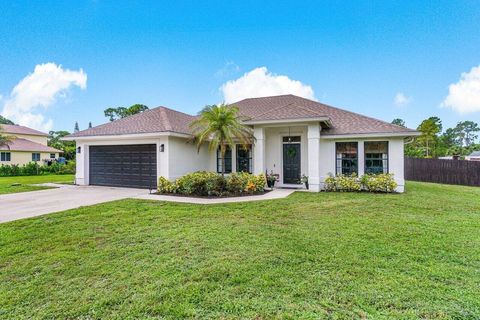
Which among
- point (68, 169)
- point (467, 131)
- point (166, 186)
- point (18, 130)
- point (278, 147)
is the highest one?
point (467, 131)

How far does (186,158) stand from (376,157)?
31.0 feet

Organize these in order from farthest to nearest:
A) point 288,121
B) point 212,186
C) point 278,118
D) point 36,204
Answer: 1. point 278,118
2. point 288,121
3. point 212,186
4. point 36,204

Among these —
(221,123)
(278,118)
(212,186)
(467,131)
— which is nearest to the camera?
(212,186)

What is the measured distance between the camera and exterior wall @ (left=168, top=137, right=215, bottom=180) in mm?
12508

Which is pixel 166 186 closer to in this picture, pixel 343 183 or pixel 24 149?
pixel 343 183

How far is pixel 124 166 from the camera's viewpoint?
44.9 feet

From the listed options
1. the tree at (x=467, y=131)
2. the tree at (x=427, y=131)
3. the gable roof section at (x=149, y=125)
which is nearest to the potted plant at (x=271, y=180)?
the gable roof section at (x=149, y=125)

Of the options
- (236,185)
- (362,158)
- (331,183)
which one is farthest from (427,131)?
(236,185)

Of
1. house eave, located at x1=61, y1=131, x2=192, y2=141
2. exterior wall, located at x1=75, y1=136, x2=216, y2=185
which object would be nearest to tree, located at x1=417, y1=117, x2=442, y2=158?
exterior wall, located at x1=75, y1=136, x2=216, y2=185

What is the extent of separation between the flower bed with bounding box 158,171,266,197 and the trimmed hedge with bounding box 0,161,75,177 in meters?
20.3

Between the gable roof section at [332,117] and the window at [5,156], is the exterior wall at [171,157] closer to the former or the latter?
the gable roof section at [332,117]

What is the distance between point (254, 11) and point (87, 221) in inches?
542

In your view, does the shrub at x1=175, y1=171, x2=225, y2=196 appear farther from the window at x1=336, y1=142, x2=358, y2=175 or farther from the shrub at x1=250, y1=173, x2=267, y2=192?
the window at x1=336, y1=142, x2=358, y2=175

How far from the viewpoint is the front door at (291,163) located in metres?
13.5
